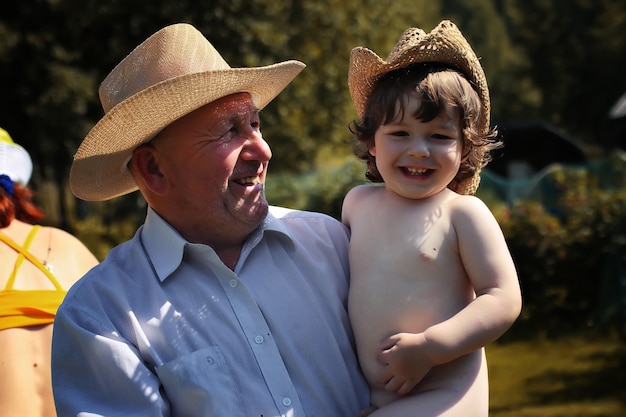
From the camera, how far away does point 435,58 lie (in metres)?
2.59

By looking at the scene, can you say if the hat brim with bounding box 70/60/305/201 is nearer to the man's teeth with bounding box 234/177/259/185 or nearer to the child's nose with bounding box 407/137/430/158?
the man's teeth with bounding box 234/177/259/185

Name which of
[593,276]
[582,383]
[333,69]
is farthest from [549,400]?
[333,69]

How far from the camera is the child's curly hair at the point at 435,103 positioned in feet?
8.20

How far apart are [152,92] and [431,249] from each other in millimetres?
975

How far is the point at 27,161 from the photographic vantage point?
4094 mm

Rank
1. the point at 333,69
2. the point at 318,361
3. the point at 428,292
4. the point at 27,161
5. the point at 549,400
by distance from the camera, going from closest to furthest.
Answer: the point at 428,292 → the point at 318,361 → the point at 27,161 → the point at 549,400 → the point at 333,69

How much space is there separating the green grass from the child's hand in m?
5.74

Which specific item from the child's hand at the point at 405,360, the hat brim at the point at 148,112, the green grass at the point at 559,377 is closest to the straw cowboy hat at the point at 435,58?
the hat brim at the point at 148,112

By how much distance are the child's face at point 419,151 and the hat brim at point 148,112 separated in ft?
1.71

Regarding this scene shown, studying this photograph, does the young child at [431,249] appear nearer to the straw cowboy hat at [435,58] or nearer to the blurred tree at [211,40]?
the straw cowboy hat at [435,58]

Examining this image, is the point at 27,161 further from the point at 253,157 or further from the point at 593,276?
the point at 593,276

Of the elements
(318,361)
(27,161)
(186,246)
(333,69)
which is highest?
(333,69)

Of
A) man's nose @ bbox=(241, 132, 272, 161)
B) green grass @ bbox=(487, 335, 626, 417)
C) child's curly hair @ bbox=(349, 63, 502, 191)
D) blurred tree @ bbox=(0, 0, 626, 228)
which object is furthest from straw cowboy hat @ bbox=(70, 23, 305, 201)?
blurred tree @ bbox=(0, 0, 626, 228)

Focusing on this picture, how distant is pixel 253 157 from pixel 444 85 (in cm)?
67
